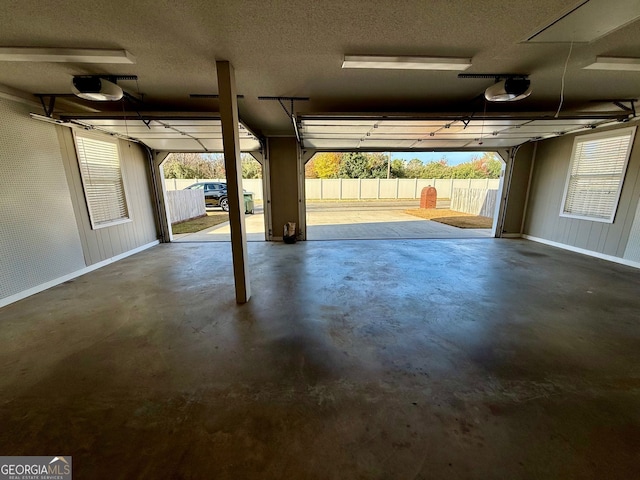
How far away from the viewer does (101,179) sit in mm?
4621

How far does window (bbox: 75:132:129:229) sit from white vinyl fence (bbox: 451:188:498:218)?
11.7 metres

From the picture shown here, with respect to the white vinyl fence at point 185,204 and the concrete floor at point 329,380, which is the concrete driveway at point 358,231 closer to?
the white vinyl fence at point 185,204

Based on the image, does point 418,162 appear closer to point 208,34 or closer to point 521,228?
point 521,228

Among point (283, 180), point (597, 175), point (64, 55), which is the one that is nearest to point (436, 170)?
point (597, 175)

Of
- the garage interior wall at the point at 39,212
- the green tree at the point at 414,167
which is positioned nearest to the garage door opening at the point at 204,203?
the garage interior wall at the point at 39,212

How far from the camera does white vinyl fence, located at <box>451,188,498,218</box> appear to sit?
10.3 meters

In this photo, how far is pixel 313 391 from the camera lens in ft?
5.69

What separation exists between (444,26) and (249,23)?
1553 mm

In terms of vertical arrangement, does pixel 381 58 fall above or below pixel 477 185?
above

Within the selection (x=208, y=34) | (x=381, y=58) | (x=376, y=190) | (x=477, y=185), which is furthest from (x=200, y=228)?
(x=477, y=185)

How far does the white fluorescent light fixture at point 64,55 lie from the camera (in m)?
2.22

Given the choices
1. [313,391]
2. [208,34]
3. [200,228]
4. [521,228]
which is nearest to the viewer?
[313,391]

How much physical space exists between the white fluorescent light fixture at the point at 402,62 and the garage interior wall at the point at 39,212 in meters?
4.25

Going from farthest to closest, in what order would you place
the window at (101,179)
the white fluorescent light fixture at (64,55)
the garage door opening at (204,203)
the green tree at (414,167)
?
1. the green tree at (414,167)
2. the garage door opening at (204,203)
3. the window at (101,179)
4. the white fluorescent light fixture at (64,55)
